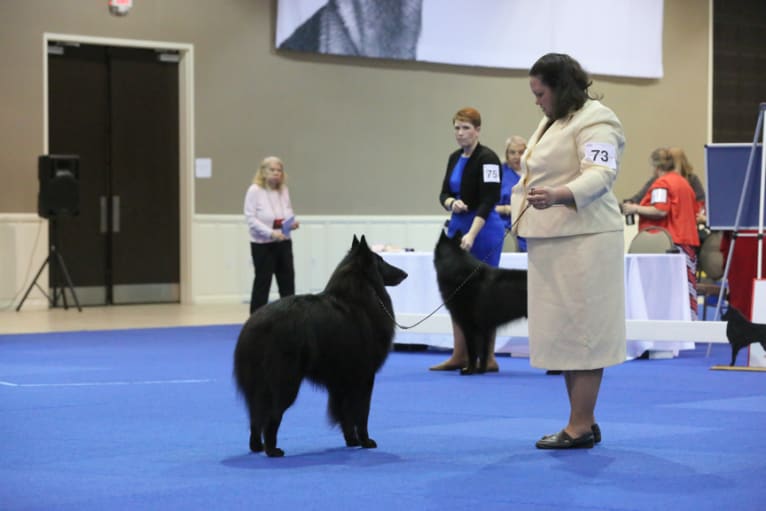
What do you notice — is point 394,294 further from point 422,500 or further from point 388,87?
point 388,87

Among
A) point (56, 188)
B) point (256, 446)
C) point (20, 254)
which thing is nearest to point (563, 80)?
point (256, 446)

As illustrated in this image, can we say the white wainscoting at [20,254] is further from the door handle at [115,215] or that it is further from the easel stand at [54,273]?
the door handle at [115,215]

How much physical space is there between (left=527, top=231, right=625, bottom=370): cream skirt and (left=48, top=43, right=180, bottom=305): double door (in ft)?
26.5

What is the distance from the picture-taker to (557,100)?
3975 millimetres

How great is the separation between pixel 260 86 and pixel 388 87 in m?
1.61

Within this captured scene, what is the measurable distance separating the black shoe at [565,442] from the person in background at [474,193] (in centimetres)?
228

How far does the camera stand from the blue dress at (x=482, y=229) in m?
6.41

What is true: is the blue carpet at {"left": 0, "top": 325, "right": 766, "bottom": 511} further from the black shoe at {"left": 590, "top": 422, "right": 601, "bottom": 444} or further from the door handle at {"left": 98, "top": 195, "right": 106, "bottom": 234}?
the door handle at {"left": 98, "top": 195, "right": 106, "bottom": 234}

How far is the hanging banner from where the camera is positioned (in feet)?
40.1

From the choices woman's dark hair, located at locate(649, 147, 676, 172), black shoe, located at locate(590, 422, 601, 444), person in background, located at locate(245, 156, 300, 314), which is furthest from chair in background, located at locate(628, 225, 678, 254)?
black shoe, located at locate(590, 422, 601, 444)

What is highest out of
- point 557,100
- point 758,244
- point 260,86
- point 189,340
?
point 260,86

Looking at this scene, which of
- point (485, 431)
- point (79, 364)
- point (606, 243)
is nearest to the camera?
point (606, 243)

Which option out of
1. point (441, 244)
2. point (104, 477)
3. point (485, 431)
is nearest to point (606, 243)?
point (485, 431)

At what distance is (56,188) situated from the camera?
10.4 m
